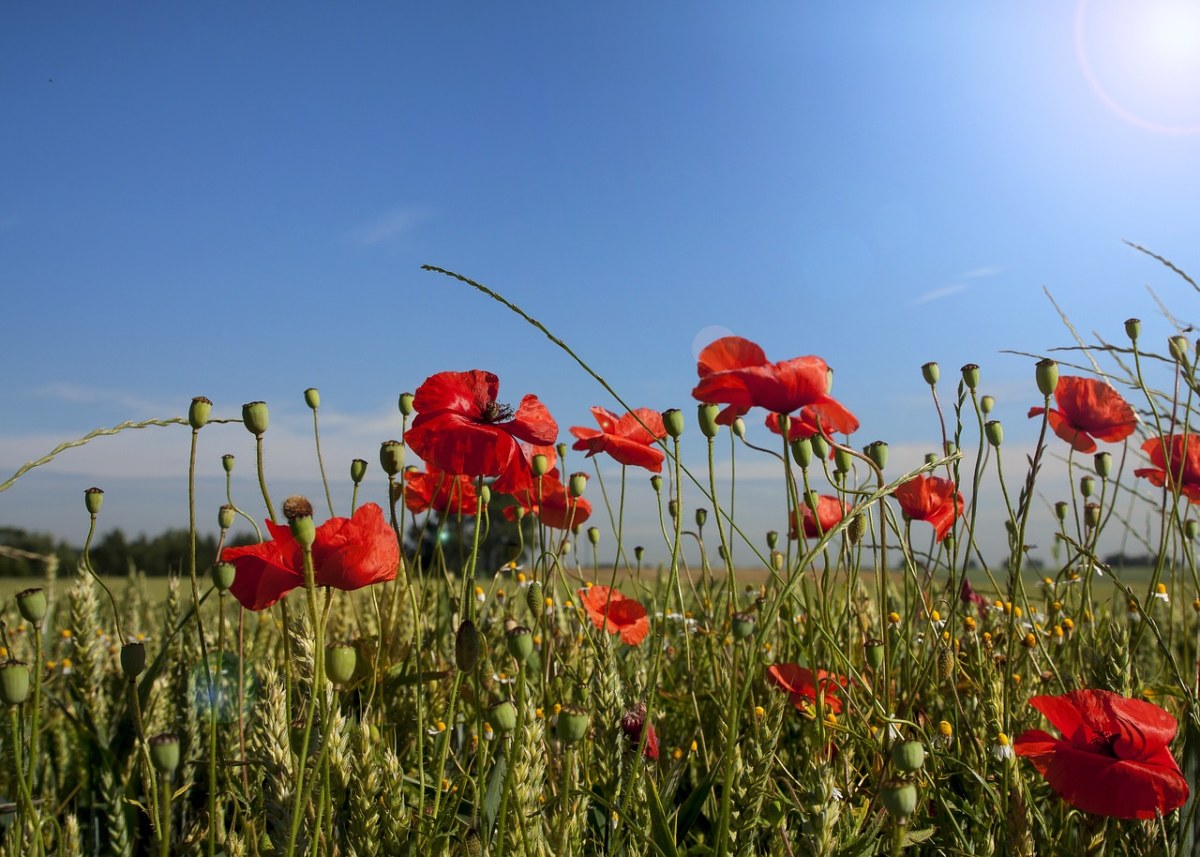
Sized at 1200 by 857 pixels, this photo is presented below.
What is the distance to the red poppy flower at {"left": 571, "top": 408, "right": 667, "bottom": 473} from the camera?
2.21 metres

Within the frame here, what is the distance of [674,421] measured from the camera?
5.45ft

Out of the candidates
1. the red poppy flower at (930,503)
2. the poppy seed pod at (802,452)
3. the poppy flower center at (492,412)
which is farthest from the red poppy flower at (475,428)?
the red poppy flower at (930,503)

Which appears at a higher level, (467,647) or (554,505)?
(554,505)

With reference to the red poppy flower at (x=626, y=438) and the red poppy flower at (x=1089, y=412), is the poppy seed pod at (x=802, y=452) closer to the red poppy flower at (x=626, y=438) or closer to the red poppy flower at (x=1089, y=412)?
the red poppy flower at (x=626, y=438)

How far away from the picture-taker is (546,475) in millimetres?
2330

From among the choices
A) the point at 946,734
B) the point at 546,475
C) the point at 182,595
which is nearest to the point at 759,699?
the point at 946,734

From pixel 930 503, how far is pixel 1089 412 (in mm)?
578

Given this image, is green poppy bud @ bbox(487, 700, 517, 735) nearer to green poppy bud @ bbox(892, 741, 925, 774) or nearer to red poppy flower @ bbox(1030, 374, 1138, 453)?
green poppy bud @ bbox(892, 741, 925, 774)

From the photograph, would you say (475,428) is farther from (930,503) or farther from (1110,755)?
(1110,755)

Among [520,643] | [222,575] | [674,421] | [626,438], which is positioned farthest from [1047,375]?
[222,575]

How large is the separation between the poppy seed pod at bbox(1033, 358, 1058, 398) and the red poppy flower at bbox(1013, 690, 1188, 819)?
0.60m

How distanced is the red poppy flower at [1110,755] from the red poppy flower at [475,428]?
1.09 meters

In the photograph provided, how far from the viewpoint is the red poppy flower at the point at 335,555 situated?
1472mm

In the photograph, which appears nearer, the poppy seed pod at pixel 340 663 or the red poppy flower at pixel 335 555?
the poppy seed pod at pixel 340 663
